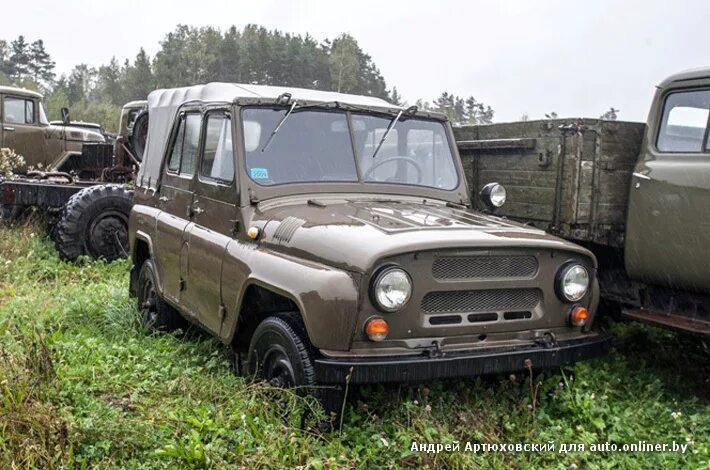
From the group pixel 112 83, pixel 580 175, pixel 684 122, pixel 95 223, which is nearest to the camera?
pixel 684 122

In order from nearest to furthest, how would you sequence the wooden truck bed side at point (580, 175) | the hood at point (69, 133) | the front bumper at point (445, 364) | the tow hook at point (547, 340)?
the front bumper at point (445, 364)
the tow hook at point (547, 340)
the wooden truck bed side at point (580, 175)
the hood at point (69, 133)

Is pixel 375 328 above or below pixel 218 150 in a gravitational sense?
below

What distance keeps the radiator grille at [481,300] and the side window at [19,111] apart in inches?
416

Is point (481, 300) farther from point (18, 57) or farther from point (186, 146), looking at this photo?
point (18, 57)

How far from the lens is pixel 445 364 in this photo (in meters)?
3.63

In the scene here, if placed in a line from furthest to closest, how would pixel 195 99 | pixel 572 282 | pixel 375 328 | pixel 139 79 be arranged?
pixel 139 79
pixel 195 99
pixel 572 282
pixel 375 328

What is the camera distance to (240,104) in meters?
4.74

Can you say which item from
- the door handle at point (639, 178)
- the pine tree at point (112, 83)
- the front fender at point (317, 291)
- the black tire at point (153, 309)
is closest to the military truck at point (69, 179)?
the black tire at point (153, 309)

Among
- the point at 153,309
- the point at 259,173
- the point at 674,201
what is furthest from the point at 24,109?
the point at 674,201

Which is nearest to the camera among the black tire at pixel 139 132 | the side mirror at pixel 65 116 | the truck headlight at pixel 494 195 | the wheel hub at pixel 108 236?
the truck headlight at pixel 494 195

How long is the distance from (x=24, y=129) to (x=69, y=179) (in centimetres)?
288

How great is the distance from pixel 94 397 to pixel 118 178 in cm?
819

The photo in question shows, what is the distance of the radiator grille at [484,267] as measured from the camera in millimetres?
3811

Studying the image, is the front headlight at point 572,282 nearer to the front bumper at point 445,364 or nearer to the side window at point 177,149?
the front bumper at point 445,364
